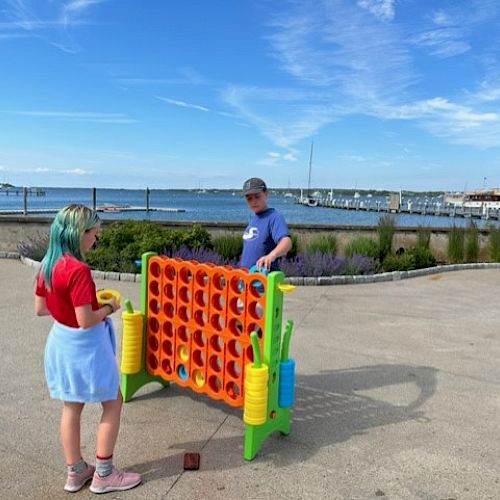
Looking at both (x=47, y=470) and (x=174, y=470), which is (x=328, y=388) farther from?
(x=47, y=470)

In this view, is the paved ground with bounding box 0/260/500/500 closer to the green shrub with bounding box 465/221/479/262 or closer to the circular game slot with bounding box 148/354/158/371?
the circular game slot with bounding box 148/354/158/371

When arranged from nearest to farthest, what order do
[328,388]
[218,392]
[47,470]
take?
1. [47,470]
2. [218,392]
3. [328,388]

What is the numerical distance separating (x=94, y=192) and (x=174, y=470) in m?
13.5

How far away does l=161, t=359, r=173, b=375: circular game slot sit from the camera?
12.6 feet

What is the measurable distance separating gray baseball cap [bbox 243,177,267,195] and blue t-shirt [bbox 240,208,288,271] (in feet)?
0.68

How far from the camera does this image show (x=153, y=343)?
3.96 metres

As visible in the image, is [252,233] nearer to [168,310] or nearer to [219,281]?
[219,281]

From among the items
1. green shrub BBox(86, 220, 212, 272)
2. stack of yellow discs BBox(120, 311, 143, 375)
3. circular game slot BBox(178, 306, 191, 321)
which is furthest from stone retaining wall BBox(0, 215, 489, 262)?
circular game slot BBox(178, 306, 191, 321)

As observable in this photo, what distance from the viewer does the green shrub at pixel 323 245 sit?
1171 cm

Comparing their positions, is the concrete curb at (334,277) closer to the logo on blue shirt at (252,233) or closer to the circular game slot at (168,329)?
the logo on blue shirt at (252,233)

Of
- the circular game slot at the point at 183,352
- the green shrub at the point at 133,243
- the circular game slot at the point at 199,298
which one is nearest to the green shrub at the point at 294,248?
the green shrub at the point at 133,243

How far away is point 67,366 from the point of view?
261 cm

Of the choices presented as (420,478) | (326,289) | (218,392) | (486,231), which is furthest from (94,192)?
(420,478)

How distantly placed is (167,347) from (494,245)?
11.5m
